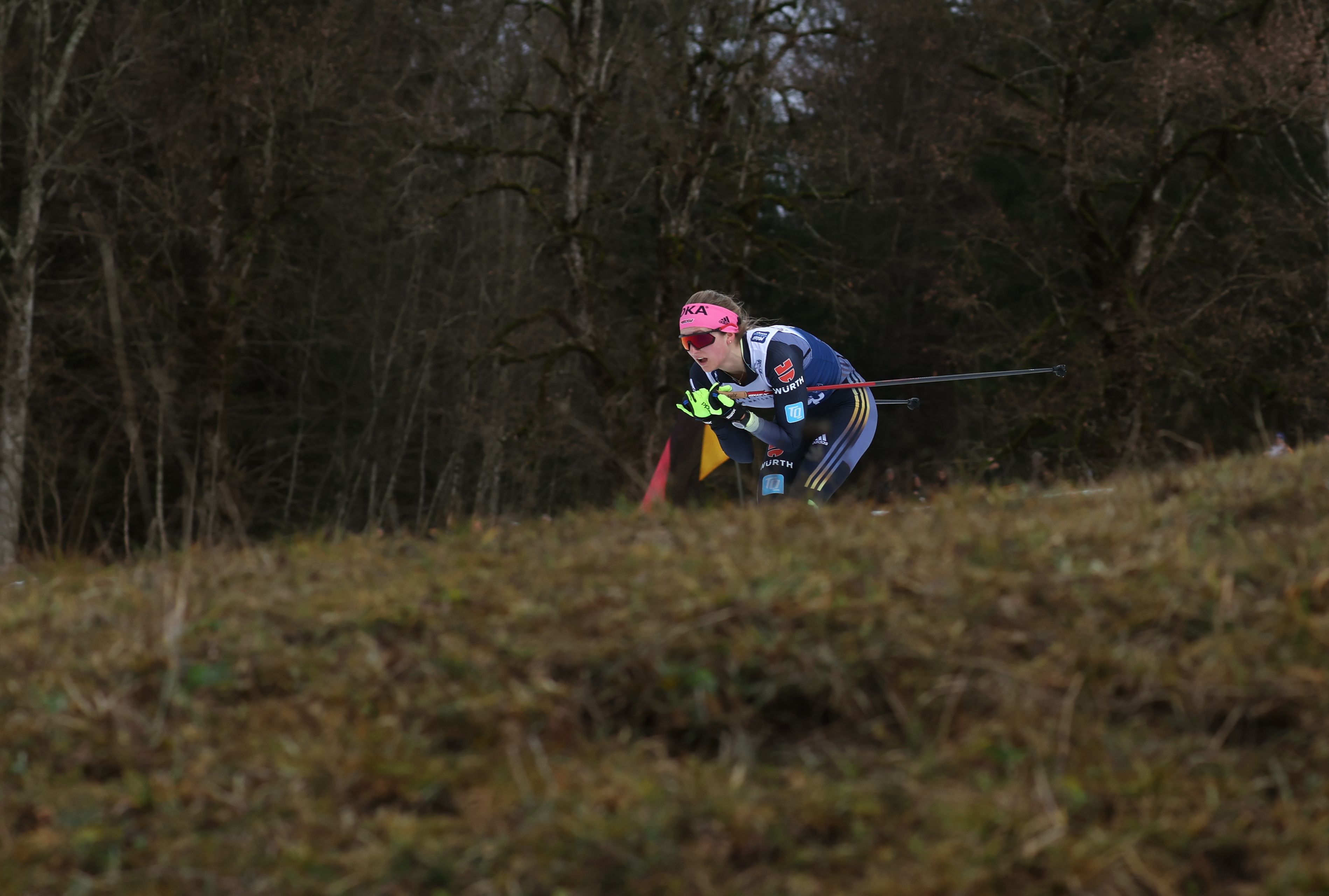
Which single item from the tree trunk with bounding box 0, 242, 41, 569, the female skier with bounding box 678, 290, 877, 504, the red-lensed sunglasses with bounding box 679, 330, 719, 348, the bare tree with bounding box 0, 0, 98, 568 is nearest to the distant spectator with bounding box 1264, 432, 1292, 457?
the female skier with bounding box 678, 290, 877, 504

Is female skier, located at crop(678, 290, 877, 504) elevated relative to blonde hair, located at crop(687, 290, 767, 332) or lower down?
lower down

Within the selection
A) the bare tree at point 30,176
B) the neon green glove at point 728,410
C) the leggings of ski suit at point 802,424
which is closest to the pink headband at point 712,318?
the leggings of ski suit at point 802,424

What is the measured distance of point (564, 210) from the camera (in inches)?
990

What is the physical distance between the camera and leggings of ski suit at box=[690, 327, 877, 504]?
31.3ft

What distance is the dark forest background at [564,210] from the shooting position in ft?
67.4

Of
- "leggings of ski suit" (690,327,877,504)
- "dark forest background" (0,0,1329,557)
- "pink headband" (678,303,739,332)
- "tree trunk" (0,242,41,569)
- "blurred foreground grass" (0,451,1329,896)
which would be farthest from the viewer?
"dark forest background" (0,0,1329,557)

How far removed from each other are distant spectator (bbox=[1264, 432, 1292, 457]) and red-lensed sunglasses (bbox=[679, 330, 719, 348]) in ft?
11.7

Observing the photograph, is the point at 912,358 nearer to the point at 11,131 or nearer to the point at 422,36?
the point at 422,36

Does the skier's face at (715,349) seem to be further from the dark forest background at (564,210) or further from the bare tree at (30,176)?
the bare tree at (30,176)

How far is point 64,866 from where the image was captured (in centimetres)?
344

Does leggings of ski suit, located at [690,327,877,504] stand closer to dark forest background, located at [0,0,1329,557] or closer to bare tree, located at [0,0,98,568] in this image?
dark forest background, located at [0,0,1329,557]

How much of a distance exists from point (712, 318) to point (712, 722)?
6116 millimetres

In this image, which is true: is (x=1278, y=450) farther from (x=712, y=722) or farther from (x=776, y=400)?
(x=712, y=722)

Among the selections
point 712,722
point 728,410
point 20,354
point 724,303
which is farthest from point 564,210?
point 712,722
